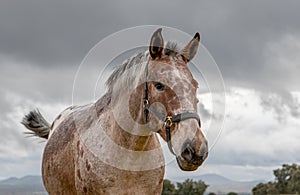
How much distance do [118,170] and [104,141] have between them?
513 mm

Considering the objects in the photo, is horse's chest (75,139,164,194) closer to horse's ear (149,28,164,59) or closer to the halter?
the halter

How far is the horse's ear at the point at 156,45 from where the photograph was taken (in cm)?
624

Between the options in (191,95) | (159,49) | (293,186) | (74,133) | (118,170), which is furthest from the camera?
(293,186)

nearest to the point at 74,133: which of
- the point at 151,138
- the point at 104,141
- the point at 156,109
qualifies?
the point at 104,141

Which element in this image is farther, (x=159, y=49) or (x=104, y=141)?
(x=104, y=141)

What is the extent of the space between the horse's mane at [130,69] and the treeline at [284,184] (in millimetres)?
50060

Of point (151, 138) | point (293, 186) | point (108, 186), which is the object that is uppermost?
point (293, 186)

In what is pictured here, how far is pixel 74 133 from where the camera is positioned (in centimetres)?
811

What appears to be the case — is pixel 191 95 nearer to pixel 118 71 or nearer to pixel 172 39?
pixel 172 39

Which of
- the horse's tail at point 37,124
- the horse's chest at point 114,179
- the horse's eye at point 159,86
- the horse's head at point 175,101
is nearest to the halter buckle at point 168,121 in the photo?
the horse's head at point 175,101

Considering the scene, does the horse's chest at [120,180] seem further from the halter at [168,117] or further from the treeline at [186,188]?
the treeline at [186,188]

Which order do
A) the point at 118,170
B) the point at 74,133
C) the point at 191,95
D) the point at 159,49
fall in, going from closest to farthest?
1. the point at 191,95
2. the point at 159,49
3. the point at 118,170
4. the point at 74,133

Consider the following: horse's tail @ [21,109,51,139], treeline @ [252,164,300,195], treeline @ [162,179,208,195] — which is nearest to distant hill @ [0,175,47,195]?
horse's tail @ [21,109,51,139]

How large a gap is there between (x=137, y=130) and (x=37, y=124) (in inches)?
240
